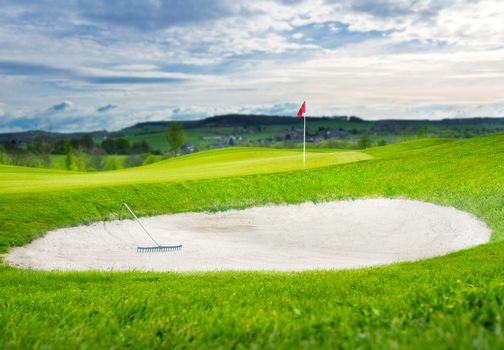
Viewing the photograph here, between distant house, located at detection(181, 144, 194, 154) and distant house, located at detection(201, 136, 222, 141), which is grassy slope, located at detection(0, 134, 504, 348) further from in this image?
distant house, located at detection(201, 136, 222, 141)

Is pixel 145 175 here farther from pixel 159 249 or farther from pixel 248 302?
pixel 248 302

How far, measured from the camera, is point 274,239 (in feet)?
68.4

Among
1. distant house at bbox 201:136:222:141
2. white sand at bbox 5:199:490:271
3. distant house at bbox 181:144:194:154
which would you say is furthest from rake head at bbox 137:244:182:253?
distant house at bbox 201:136:222:141

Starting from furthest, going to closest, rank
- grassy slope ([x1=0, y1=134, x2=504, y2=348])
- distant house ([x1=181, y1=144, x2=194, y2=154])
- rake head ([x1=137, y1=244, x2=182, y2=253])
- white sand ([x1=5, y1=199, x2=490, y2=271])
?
distant house ([x1=181, y1=144, x2=194, y2=154]), rake head ([x1=137, y1=244, x2=182, y2=253]), white sand ([x1=5, y1=199, x2=490, y2=271]), grassy slope ([x1=0, y1=134, x2=504, y2=348])

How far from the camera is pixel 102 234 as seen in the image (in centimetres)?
2023

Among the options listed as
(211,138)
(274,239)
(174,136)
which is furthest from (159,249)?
(211,138)

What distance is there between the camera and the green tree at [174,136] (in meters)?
152

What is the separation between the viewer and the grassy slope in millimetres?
4328

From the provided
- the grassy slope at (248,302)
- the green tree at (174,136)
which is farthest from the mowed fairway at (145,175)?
the green tree at (174,136)

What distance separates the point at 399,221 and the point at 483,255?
997 cm

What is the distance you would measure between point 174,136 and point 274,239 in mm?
134539

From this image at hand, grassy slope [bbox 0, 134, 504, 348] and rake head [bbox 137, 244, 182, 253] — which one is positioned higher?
grassy slope [bbox 0, 134, 504, 348]

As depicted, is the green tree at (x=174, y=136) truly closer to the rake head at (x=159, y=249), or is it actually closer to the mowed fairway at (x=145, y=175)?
the mowed fairway at (x=145, y=175)

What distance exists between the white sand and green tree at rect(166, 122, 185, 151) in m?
131
